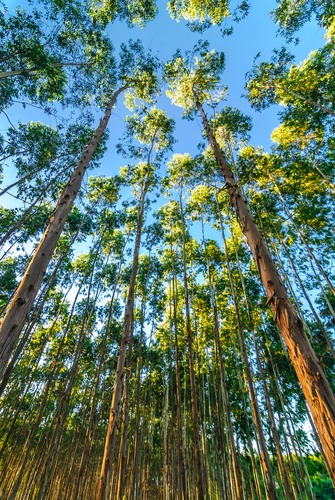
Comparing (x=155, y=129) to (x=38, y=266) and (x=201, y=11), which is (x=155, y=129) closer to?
(x=201, y=11)

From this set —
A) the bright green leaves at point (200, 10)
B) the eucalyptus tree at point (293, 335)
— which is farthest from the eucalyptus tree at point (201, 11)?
the eucalyptus tree at point (293, 335)

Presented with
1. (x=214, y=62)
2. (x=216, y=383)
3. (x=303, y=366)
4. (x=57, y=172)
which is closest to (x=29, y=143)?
(x=57, y=172)

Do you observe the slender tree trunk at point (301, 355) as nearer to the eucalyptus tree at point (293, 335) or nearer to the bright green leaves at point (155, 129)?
the eucalyptus tree at point (293, 335)

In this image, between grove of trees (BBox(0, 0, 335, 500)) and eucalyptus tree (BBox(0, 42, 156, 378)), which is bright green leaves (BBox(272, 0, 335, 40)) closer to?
grove of trees (BBox(0, 0, 335, 500))

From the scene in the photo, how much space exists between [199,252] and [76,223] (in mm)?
6014

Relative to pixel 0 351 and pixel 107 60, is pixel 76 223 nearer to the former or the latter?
pixel 107 60

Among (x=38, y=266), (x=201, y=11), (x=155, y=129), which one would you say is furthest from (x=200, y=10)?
(x=38, y=266)

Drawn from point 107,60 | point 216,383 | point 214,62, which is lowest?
point 216,383

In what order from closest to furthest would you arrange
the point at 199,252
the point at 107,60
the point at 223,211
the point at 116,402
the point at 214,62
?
the point at 116,402 → the point at 107,60 → the point at 214,62 → the point at 223,211 → the point at 199,252

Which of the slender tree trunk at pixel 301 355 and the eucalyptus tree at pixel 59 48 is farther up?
the eucalyptus tree at pixel 59 48

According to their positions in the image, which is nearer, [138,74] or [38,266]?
[38,266]

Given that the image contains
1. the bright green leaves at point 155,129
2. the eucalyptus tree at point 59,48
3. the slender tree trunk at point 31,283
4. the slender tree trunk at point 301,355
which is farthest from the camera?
the bright green leaves at point 155,129

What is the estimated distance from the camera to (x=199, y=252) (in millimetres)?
11828

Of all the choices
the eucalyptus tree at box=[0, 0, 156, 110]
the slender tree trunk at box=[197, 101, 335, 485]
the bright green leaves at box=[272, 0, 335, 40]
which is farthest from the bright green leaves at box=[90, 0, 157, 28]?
the slender tree trunk at box=[197, 101, 335, 485]
